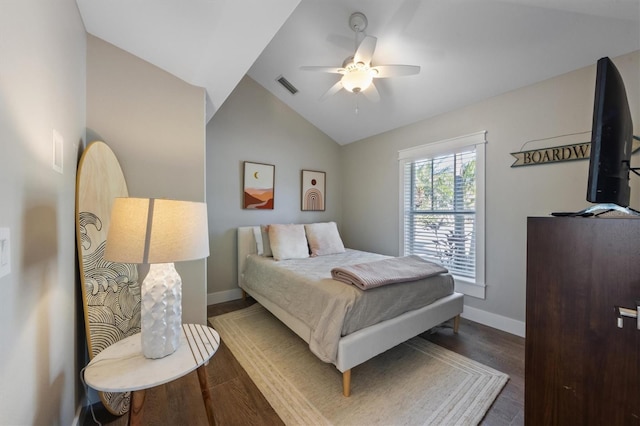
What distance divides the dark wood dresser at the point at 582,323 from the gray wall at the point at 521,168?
179cm

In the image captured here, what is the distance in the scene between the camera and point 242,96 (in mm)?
3480

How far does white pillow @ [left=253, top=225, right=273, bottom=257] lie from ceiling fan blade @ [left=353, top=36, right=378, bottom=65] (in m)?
2.14

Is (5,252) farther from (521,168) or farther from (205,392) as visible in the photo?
(521,168)

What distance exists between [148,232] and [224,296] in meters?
2.61

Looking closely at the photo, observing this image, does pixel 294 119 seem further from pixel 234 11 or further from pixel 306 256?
pixel 234 11

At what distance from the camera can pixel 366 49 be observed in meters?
2.02

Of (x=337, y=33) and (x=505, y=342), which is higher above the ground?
(x=337, y=33)

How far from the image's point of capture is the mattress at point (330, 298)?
67.6 inches

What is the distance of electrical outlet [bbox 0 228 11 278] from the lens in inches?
26.1

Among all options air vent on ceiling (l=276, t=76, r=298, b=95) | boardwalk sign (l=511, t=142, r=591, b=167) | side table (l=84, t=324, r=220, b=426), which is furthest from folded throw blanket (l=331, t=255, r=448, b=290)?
air vent on ceiling (l=276, t=76, r=298, b=95)

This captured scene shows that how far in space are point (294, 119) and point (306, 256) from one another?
86.3 inches

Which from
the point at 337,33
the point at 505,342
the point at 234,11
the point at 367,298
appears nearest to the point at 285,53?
the point at 337,33

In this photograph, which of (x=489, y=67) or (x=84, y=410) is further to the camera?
(x=489, y=67)

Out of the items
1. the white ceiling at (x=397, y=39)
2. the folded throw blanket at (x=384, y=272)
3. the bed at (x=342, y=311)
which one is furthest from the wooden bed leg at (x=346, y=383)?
the white ceiling at (x=397, y=39)
